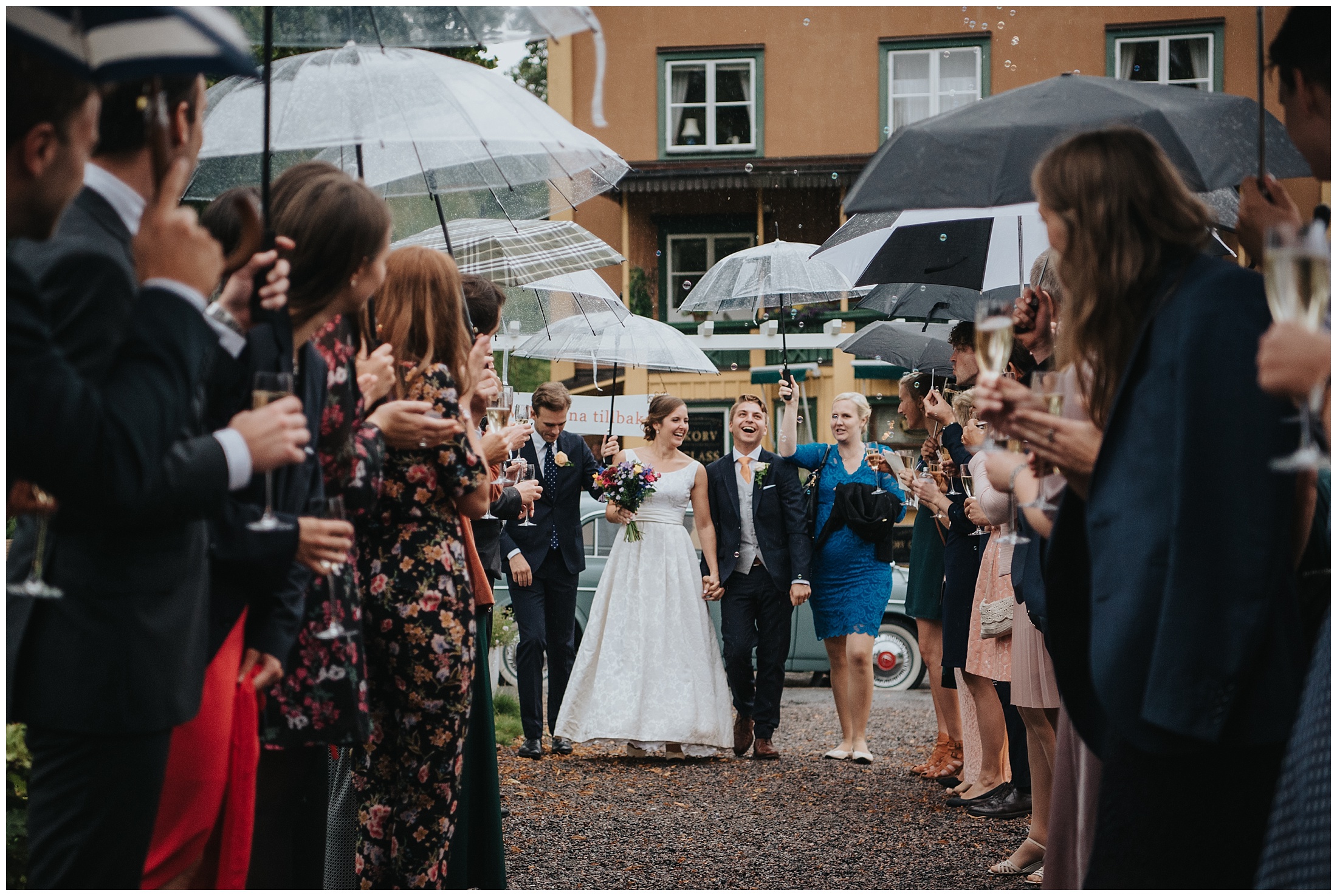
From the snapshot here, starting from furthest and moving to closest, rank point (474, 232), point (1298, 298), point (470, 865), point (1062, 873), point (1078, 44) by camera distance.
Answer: point (1078, 44) < point (474, 232) < point (470, 865) < point (1062, 873) < point (1298, 298)

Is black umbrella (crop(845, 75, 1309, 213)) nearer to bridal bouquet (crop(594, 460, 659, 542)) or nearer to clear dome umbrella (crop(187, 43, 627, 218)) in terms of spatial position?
clear dome umbrella (crop(187, 43, 627, 218))

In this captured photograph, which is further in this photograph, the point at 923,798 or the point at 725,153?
the point at 725,153

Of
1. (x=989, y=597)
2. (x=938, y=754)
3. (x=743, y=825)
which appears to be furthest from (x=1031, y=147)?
(x=938, y=754)

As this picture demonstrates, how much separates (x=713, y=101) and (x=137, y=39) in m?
17.4

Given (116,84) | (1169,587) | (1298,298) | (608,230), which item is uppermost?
(608,230)

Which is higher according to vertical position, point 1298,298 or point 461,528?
point 1298,298

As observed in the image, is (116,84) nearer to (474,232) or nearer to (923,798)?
(474,232)

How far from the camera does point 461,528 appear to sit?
363 centimetres

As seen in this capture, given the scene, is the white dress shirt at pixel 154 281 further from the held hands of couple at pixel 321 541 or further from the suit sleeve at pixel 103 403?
the held hands of couple at pixel 321 541

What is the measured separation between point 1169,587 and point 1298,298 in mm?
555

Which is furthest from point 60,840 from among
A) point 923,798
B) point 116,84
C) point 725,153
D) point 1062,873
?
point 725,153

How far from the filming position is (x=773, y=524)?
8289mm

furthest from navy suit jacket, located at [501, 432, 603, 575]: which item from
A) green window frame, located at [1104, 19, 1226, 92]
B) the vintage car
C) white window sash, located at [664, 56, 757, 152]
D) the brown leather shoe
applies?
green window frame, located at [1104, 19, 1226, 92]

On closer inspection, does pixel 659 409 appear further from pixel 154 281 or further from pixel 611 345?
pixel 154 281
